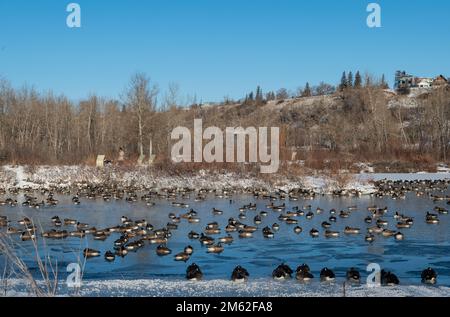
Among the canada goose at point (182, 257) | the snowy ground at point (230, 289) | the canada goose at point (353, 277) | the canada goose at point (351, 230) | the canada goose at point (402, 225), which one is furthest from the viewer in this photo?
the canada goose at point (402, 225)

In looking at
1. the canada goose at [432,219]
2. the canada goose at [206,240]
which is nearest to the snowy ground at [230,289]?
the canada goose at [206,240]

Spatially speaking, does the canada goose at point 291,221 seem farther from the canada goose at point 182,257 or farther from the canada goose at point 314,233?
the canada goose at point 182,257

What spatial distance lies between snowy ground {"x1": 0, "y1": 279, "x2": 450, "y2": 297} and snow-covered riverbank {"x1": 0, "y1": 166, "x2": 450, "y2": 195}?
2344 centimetres

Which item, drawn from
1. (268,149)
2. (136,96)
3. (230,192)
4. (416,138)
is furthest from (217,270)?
(416,138)

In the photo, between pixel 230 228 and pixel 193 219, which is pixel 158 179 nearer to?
pixel 193 219

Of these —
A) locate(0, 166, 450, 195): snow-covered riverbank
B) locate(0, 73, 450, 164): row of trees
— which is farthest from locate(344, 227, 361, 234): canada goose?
locate(0, 73, 450, 164): row of trees

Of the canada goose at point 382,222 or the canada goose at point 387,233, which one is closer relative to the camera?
the canada goose at point 387,233

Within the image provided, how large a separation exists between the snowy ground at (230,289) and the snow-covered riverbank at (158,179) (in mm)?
23437

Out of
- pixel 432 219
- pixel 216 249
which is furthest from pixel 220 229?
pixel 432 219

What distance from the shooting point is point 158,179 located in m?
40.1

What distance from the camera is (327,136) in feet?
274

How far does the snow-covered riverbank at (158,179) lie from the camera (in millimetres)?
36844
